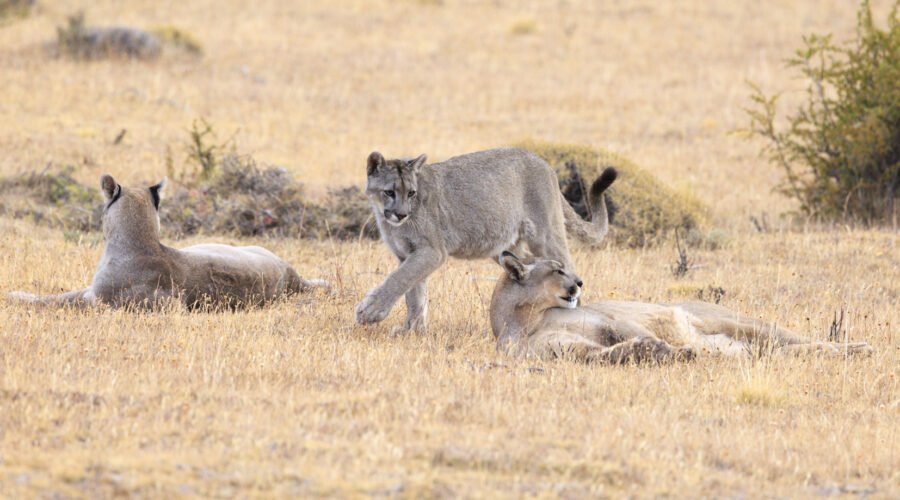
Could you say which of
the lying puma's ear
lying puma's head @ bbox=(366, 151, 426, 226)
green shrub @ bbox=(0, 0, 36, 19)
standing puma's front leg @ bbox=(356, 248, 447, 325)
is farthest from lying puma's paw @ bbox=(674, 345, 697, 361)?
green shrub @ bbox=(0, 0, 36, 19)

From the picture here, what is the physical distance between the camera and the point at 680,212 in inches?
604

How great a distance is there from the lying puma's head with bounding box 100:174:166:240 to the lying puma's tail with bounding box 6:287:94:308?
1.95ft

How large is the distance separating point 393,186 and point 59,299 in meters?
3.31

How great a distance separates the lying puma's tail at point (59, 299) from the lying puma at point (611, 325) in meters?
3.70

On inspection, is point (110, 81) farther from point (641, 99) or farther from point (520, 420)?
point (520, 420)

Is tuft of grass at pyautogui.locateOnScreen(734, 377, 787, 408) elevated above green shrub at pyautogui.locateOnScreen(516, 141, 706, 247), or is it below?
below

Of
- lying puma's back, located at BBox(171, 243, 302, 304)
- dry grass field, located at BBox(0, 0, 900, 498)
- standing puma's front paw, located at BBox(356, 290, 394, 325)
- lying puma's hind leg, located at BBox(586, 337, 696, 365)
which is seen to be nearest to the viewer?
dry grass field, located at BBox(0, 0, 900, 498)

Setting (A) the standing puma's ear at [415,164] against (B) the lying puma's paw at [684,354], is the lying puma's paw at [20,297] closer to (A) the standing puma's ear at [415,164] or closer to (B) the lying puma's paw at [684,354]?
(A) the standing puma's ear at [415,164]

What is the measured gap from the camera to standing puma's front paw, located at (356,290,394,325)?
845 cm

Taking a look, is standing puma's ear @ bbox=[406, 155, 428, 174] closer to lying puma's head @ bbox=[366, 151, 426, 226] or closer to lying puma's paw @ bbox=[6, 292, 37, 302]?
lying puma's head @ bbox=[366, 151, 426, 226]

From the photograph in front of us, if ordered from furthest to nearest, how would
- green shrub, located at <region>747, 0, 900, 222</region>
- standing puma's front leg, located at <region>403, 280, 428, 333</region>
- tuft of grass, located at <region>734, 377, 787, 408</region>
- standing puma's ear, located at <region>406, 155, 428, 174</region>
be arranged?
1. green shrub, located at <region>747, 0, 900, 222</region>
2. standing puma's front leg, located at <region>403, 280, 428, 333</region>
3. standing puma's ear, located at <region>406, 155, 428, 174</region>
4. tuft of grass, located at <region>734, 377, 787, 408</region>

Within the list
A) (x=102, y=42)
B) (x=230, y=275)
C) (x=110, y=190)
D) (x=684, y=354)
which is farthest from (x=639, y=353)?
(x=102, y=42)

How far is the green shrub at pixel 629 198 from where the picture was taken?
14891 mm

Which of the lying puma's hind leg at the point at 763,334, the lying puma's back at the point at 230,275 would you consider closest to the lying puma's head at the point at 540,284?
the lying puma's hind leg at the point at 763,334
